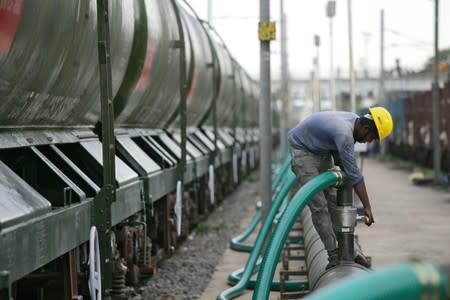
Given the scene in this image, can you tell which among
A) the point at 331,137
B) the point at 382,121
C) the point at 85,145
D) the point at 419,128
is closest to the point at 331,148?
the point at 331,137

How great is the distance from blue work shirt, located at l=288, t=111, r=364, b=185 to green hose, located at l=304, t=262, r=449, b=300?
3.70m

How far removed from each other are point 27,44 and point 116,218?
7.24ft

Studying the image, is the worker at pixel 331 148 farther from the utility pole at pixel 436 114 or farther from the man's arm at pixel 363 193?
the utility pole at pixel 436 114

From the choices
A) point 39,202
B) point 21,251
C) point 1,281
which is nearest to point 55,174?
point 39,202

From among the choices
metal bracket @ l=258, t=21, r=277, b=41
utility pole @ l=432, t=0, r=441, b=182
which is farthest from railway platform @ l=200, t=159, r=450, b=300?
metal bracket @ l=258, t=21, r=277, b=41

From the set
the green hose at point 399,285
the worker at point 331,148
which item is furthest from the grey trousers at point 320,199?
the green hose at point 399,285

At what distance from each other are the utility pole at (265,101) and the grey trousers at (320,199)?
15.0 feet

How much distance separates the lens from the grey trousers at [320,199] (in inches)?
255

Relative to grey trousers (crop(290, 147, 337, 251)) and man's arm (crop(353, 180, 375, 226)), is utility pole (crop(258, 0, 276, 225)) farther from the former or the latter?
man's arm (crop(353, 180, 375, 226))

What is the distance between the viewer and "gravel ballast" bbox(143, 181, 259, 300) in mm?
9281

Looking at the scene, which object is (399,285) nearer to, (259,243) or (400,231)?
(259,243)

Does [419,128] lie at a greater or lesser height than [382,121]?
lesser

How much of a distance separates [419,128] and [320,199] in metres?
25.8

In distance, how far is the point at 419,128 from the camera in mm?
31609
